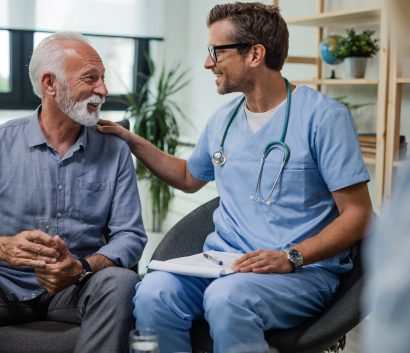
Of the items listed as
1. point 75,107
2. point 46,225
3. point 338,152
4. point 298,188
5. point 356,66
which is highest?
point 356,66

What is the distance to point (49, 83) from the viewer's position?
2150 millimetres

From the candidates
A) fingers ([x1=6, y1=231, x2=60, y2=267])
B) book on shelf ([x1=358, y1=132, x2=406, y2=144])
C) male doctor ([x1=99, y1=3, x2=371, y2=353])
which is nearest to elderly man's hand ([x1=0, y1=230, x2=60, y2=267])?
fingers ([x1=6, y1=231, x2=60, y2=267])

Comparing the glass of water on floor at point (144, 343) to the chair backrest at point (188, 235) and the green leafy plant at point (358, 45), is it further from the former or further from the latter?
the green leafy plant at point (358, 45)

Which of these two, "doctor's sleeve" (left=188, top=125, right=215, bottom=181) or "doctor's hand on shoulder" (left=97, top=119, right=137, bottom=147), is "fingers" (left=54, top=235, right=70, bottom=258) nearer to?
"doctor's hand on shoulder" (left=97, top=119, right=137, bottom=147)

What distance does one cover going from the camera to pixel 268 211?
2006 millimetres

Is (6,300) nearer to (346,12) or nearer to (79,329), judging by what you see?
(79,329)

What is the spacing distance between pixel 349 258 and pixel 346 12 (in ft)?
5.05

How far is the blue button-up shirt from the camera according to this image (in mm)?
2068

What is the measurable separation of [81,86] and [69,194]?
328 millimetres

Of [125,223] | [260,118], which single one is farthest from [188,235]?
[260,118]

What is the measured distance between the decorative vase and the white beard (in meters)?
1.60

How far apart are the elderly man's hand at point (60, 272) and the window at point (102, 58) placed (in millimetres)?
2786

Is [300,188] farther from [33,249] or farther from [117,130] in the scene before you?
[33,249]

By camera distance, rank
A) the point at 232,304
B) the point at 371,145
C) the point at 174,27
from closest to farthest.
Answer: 1. the point at 232,304
2. the point at 371,145
3. the point at 174,27
